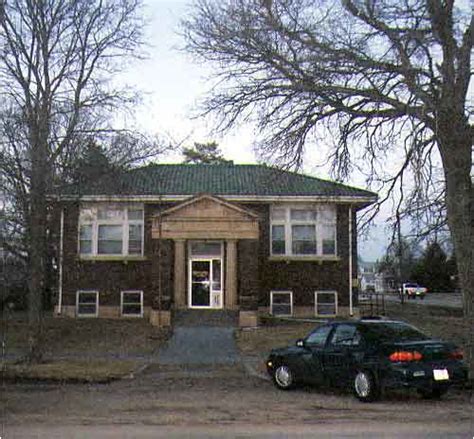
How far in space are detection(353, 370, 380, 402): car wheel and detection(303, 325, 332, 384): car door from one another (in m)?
1.13

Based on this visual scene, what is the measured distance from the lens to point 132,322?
30.3 meters

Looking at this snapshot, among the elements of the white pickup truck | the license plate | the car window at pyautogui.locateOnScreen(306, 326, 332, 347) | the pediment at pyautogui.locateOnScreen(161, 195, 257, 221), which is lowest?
the license plate

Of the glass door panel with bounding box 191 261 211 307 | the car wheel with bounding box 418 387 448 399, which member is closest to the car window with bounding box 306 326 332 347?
the car wheel with bounding box 418 387 448 399

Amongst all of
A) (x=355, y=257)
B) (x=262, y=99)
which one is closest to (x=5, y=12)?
(x=262, y=99)

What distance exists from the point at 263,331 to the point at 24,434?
17.9m

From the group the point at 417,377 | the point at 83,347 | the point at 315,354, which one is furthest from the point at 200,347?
the point at 417,377

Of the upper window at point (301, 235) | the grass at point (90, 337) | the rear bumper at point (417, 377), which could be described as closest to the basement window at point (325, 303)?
the upper window at point (301, 235)

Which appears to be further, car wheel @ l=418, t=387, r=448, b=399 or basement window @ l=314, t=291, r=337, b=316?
basement window @ l=314, t=291, r=337, b=316

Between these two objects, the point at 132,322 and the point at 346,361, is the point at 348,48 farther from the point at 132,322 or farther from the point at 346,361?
the point at 132,322

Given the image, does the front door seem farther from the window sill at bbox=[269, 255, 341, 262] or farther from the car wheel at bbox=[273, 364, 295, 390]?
the car wheel at bbox=[273, 364, 295, 390]

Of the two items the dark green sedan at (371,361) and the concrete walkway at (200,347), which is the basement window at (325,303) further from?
the dark green sedan at (371,361)

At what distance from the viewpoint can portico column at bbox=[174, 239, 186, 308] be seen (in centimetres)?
3123

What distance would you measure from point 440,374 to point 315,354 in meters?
2.59

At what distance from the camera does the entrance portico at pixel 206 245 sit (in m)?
30.4
